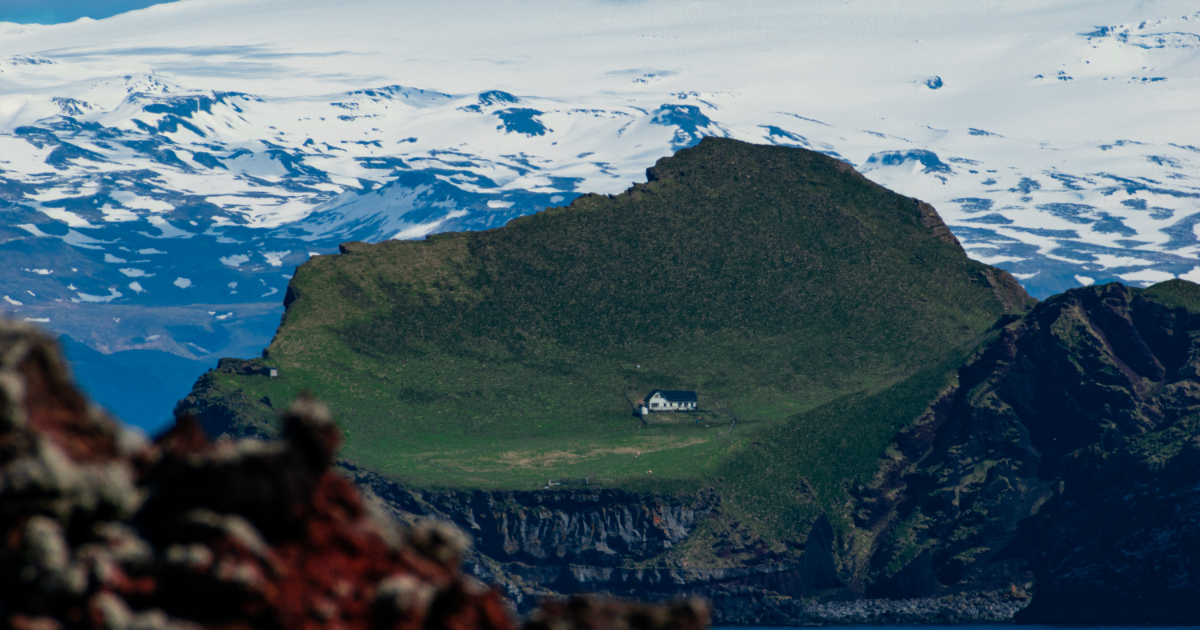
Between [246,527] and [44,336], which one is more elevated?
[44,336]

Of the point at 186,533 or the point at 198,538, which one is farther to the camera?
the point at 186,533

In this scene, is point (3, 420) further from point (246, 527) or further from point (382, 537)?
point (382, 537)

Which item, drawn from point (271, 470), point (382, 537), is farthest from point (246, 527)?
point (382, 537)

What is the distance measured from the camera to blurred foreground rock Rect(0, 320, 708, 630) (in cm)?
1883

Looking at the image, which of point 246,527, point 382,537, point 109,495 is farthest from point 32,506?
point 382,537

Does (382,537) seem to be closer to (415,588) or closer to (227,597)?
(415,588)

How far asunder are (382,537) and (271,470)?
2016 mm

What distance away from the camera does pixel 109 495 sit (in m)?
19.9

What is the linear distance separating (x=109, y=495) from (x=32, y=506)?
104 centimetres

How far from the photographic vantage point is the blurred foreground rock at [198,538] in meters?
18.8

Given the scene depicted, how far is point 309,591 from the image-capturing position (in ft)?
64.7

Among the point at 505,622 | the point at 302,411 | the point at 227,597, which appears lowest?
the point at 505,622

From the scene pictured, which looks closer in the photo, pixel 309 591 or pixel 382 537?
pixel 309 591

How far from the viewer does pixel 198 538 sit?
63.9 ft
